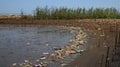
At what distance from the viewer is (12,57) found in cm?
1573

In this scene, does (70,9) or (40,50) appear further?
(70,9)

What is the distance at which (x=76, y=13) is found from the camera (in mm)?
44719

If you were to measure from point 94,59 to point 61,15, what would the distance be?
30.5 meters

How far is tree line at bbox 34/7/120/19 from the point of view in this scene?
4319 cm

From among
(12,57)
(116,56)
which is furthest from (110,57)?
(12,57)

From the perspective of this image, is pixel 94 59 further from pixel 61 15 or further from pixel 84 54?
pixel 61 15

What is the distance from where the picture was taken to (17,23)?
42438 mm

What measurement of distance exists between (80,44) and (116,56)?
5.75m

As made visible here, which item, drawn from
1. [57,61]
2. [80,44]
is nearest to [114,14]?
[80,44]

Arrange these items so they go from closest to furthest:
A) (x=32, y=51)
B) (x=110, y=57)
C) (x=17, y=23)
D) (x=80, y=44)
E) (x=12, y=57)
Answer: (x=110, y=57)
(x=12, y=57)
(x=32, y=51)
(x=80, y=44)
(x=17, y=23)

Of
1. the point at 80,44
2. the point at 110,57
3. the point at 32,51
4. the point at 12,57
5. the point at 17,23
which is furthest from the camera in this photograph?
the point at 17,23

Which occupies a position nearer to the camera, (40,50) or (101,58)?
(101,58)

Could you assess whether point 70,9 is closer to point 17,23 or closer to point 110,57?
point 17,23

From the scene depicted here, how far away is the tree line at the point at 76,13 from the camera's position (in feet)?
142
